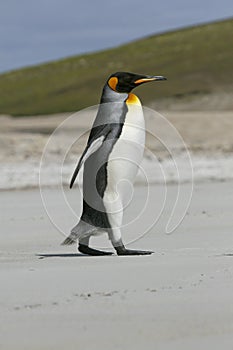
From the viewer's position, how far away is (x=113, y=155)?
746cm

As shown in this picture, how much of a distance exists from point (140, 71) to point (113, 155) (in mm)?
53930

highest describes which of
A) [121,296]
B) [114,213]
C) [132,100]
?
[132,100]

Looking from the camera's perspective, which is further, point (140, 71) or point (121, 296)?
point (140, 71)

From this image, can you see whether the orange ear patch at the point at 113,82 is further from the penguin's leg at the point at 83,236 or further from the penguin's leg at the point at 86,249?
the penguin's leg at the point at 86,249

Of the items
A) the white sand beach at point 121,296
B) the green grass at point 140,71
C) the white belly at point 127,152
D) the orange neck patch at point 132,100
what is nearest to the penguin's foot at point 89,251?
the white sand beach at point 121,296

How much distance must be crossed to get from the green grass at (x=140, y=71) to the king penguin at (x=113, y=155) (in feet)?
136

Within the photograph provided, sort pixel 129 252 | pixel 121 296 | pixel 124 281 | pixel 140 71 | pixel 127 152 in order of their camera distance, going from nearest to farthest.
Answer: pixel 121 296 → pixel 124 281 → pixel 129 252 → pixel 127 152 → pixel 140 71

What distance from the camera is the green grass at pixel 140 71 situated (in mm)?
53031

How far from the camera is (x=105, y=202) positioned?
7.53 meters

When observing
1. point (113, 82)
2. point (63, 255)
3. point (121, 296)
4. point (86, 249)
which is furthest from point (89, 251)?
point (121, 296)

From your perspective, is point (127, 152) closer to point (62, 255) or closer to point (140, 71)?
point (62, 255)

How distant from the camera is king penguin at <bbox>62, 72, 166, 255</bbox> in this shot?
24.3ft

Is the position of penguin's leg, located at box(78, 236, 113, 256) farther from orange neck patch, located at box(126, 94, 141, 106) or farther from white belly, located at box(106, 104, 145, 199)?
orange neck patch, located at box(126, 94, 141, 106)

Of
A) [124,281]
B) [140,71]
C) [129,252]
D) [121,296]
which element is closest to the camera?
[121,296]
